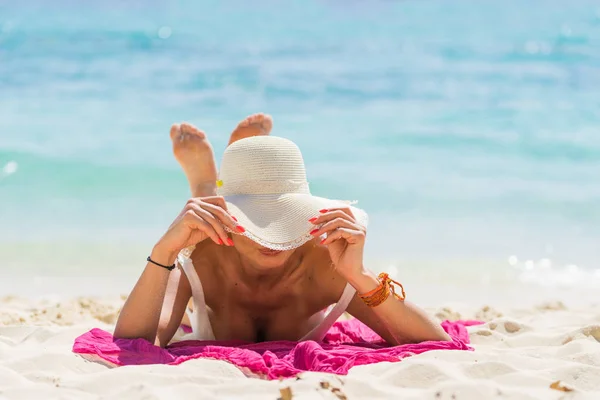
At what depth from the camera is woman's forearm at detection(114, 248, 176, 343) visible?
3213 mm

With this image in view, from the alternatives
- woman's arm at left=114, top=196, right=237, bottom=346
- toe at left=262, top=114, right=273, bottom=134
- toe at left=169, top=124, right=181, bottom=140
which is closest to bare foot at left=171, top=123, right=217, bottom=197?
toe at left=169, top=124, right=181, bottom=140

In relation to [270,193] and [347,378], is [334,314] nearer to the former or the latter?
[270,193]

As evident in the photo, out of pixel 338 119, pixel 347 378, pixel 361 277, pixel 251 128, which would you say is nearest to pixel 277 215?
pixel 361 277

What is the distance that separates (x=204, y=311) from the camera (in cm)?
363

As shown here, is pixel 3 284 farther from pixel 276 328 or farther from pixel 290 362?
pixel 290 362

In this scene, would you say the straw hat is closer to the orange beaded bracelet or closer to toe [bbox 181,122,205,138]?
the orange beaded bracelet

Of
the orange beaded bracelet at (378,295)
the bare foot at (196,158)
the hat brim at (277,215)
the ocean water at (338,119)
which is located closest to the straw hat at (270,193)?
the hat brim at (277,215)

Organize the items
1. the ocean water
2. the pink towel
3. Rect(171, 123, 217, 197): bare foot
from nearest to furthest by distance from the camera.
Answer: the pink towel → Rect(171, 123, 217, 197): bare foot → the ocean water

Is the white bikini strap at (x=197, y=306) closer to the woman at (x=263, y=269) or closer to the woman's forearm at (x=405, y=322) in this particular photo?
the woman at (x=263, y=269)

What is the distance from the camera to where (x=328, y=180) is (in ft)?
37.1

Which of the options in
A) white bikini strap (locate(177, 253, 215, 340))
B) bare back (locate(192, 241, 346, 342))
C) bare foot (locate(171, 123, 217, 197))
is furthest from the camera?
bare foot (locate(171, 123, 217, 197))

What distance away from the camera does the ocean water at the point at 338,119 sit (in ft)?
30.0

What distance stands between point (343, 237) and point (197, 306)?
0.89m

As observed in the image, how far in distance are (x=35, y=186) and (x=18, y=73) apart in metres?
4.48
